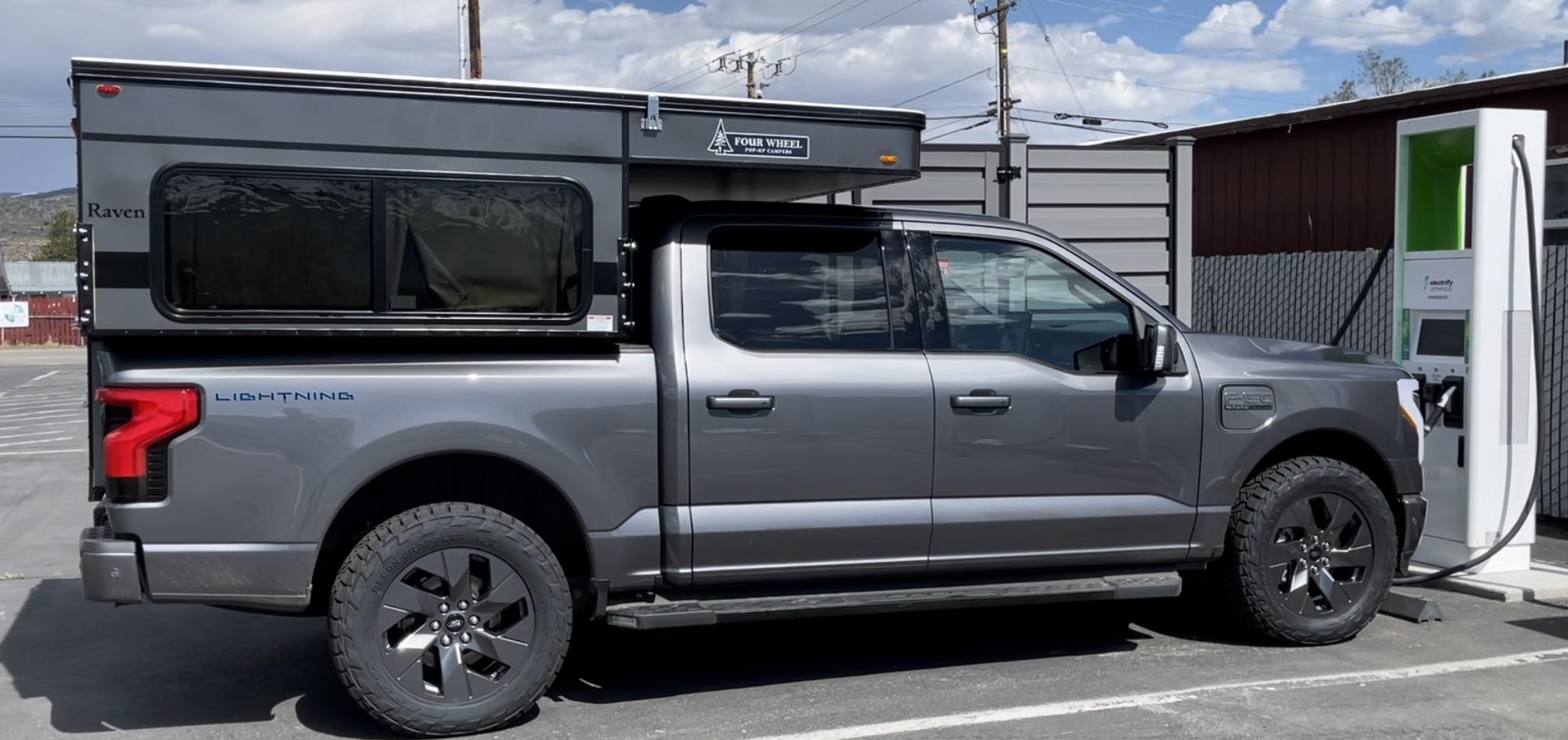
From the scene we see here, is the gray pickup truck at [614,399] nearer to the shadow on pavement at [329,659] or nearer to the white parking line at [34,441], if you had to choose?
the shadow on pavement at [329,659]

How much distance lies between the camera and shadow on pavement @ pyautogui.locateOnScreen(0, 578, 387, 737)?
5523 millimetres

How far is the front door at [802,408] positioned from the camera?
5.49m

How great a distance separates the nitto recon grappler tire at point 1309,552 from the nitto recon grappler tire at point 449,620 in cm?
303

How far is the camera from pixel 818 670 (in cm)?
621

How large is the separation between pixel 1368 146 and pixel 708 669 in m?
9.97

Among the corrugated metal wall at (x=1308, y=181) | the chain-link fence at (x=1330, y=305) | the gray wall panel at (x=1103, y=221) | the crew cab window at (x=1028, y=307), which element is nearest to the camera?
the crew cab window at (x=1028, y=307)

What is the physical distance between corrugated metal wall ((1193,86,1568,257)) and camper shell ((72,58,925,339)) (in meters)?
9.14

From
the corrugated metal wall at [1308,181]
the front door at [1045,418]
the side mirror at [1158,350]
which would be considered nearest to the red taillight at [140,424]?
the front door at [1045,418]

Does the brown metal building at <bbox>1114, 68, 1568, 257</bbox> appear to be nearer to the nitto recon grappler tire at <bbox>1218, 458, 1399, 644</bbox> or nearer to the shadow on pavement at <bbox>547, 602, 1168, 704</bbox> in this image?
the nitto recon grappler tire at <bbox>1218, 458, 1399, 644</bbox>

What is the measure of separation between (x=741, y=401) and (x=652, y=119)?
3.69 feet

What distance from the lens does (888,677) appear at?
6066 millimetres

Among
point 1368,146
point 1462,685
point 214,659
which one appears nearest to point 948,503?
point 1462,685

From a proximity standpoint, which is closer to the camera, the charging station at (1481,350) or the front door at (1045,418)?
the front door at (1045,418)

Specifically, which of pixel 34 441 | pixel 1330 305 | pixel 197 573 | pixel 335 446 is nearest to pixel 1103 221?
pixel 1330 305
